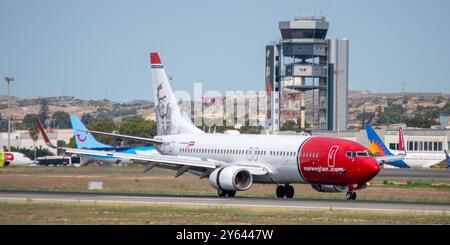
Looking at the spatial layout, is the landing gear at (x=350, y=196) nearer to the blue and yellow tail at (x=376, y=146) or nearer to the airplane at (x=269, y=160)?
the airplane at (x=269, y=160)

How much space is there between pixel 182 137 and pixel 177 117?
2624 mm

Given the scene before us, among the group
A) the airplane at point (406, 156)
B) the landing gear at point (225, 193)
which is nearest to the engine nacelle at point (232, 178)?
the landing gear at point (225, 193)

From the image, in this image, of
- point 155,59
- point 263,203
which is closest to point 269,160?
point 263,203

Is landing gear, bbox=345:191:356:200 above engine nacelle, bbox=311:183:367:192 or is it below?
below

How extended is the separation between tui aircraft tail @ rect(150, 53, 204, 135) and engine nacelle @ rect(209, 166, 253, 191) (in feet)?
32.3

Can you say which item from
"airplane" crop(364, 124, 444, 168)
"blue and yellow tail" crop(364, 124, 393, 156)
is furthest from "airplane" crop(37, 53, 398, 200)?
"airplane" crop(364, 124, 444, 168)

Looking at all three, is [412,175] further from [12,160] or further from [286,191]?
[12,160]

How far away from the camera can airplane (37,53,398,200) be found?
54625 millimetres

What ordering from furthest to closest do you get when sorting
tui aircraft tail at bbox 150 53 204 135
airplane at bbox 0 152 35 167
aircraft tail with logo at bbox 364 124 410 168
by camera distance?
1. airplane at bbox 0 152 35 167
2. aircraft tail with logo at bbox 364 124 410 168
3. tui aircraft tail at bbox 150 53 204 135

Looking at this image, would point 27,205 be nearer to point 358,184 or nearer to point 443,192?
point 358,184

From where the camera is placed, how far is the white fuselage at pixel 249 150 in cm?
5709

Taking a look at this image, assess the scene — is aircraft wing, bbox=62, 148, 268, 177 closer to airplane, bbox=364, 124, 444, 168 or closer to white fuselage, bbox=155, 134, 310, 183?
white fuselage, bbox=155, 134, 310, 183
